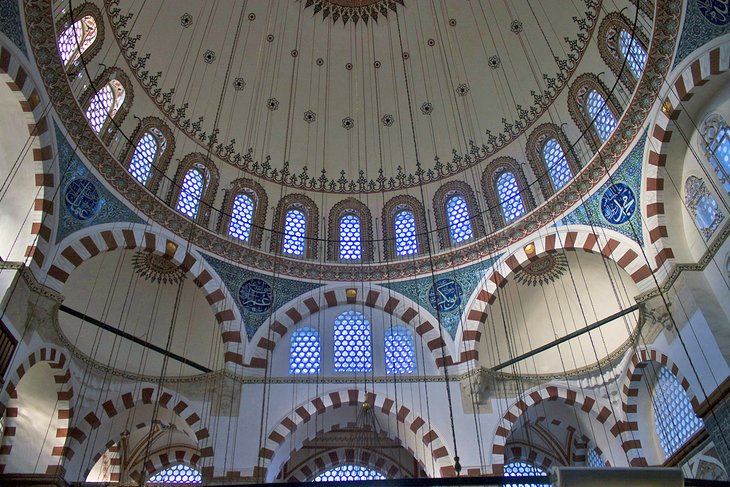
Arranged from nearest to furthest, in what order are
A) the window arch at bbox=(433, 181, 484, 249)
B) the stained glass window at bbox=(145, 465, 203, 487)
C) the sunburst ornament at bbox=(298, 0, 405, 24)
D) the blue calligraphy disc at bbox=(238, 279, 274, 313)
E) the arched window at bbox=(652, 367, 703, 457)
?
the arched window at bbox=(652, 367, 703, 457)
the blue calligraphy disc at bbox=(238, 279, 274, 313)
the window arch at bbox=(433, 181, 484, 249)
the stained glass window at bbox=(145, 465, 203, 487)
the sunburst ornament at bbox=(298, 0, 405, 24)

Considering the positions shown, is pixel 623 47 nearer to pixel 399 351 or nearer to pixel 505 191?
pixel 505 191

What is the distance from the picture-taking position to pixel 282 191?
1414 cm

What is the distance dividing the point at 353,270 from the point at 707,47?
7.82 metres

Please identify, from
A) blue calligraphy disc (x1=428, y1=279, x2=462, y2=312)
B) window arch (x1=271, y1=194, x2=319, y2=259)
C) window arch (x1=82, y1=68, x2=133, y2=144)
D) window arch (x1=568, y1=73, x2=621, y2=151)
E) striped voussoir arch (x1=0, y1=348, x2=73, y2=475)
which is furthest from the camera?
window arch (x1=271, y1=194, x2=319, y2=259)

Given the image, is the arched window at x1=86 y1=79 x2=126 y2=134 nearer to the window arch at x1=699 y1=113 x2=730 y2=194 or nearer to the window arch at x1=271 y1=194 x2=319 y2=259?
the window arch at x1=271 y1=194 x2=319 y2=259

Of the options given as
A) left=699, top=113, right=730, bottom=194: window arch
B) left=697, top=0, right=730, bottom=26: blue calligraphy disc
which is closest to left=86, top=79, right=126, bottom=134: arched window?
left=697, top=0, right=730, bottom=26: blue calligraphy disc

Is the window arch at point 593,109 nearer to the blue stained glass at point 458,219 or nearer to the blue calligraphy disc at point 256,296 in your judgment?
the blue stained glass at point 458,219

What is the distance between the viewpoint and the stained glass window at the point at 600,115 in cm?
1128

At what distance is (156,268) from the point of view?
12.4 m

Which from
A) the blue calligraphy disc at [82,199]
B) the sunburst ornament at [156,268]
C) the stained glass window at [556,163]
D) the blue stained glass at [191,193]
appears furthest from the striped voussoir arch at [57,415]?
the stained glass window at [556,163]

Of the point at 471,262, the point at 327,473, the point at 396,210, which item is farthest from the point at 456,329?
the point at 327,473

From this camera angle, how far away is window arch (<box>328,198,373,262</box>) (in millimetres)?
13758

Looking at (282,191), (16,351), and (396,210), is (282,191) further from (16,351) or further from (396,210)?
(16,351)

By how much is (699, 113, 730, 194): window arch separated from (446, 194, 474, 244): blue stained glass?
207 inches
